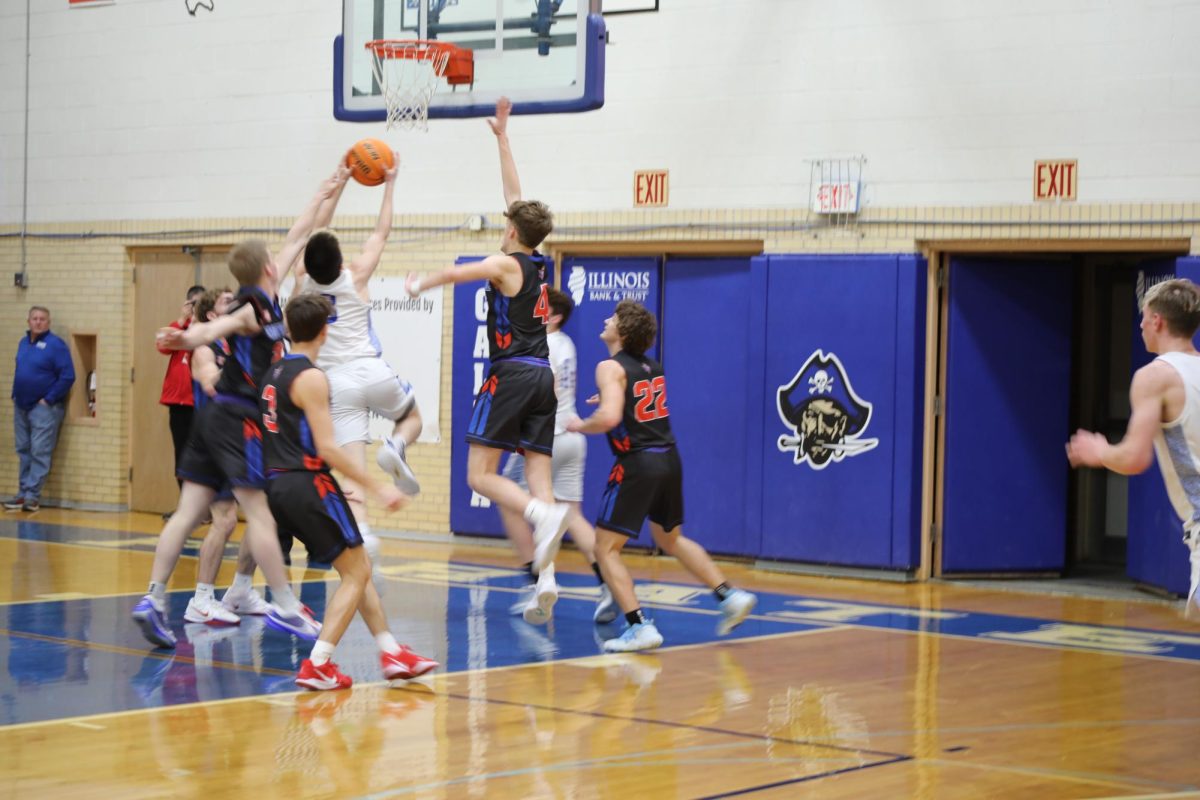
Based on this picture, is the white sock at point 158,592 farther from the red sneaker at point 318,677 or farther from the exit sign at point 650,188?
the exit sign at point 650,188

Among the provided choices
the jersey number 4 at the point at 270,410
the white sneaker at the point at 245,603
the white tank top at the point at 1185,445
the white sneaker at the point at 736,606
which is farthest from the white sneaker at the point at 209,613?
the white tank top at the point at 1185,445

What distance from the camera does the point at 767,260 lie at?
13.5 m

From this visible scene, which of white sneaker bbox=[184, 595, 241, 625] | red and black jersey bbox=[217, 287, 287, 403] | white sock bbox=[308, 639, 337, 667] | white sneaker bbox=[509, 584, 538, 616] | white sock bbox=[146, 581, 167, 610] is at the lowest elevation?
white sneaker bbox=[509, 584, 538, 616]

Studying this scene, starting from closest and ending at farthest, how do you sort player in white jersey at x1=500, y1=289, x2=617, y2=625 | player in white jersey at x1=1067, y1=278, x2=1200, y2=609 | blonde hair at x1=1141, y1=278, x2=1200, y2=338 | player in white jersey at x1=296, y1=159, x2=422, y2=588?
player in white jersey at x1=1067, y1=278, x2=1200, y2=609, blonde hair at x1=1141, y1=278, x2=1200, y2=338, player in white jersey at x1=296, y1=159, x2=422, y2=588, player in white jersey at x1=500, y1=289, x2=617, y2=625

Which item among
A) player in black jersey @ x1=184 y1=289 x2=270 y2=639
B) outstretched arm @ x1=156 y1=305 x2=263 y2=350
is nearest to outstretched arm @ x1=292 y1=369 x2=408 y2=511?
outstretched arm @ x1=156 y1=305 x2=263 y2=350

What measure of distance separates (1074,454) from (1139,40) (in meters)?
6.80

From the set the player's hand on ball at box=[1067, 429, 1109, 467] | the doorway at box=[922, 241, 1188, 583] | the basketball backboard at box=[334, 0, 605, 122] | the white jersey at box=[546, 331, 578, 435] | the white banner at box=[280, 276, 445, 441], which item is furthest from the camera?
the white banner at box=[280, 276, 445, 441]

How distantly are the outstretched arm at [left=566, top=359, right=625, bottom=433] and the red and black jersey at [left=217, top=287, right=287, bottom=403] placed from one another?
1771 mm

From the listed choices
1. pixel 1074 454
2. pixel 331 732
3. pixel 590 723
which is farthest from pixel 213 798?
pixel 1074 454

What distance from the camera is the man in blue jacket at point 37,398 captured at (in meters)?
17.1

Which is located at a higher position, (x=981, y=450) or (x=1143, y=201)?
(x=1143, y=201)

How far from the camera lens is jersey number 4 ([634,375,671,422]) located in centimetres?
923

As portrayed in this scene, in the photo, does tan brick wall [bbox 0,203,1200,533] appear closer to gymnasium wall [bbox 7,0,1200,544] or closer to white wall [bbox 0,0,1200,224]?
gymnasium wall [bbox 7,0,1200,544]

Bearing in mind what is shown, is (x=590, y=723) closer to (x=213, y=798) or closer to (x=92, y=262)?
(x=213, y=798)
